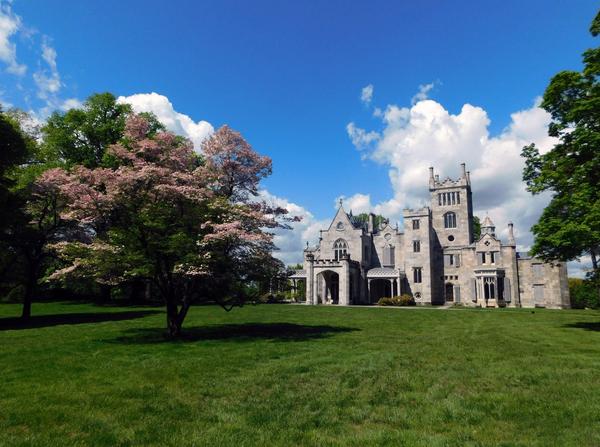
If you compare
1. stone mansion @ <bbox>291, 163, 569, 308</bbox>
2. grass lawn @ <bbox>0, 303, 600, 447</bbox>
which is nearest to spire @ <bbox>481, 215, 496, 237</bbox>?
stone mansion @ <bbox>291, 163, 569, 308</bbox>

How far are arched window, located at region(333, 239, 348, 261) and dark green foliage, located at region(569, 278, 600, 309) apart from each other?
2875 cm

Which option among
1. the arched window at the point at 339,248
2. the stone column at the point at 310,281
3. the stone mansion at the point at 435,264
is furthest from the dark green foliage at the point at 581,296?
the stone column at the point at 310,281

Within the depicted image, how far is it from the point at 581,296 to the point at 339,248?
30.3m

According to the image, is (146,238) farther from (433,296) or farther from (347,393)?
(433,296)

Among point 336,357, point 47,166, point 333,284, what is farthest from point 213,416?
point 333,284

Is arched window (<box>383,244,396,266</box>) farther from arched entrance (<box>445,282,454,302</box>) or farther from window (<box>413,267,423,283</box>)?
arched entrance (<box>445,282,454,302</box>)

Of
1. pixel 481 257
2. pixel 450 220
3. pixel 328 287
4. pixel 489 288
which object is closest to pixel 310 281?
pixel 328 287

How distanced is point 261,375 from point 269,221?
313 inches

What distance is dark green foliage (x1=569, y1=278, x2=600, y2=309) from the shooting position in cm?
4522

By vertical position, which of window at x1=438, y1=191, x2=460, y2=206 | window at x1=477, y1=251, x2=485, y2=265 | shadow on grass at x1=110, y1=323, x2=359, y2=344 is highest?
window at x1=438, y1=191, x2=460, y2=206

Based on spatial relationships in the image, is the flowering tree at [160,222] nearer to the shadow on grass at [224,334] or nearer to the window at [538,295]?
the shadow on grass at [224,334]

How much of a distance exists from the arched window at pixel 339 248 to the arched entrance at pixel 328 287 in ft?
9.51

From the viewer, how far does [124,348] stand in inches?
524

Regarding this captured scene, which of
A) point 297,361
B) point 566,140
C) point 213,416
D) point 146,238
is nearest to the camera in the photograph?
point 213,416
